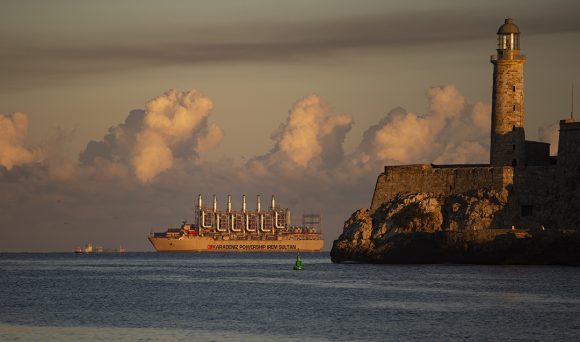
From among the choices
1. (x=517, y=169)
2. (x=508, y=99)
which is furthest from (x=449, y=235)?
(x=508, y=99)

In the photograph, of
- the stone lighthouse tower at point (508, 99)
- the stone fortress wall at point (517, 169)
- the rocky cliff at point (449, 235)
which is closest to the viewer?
the rocky cliff at point (449, 235)

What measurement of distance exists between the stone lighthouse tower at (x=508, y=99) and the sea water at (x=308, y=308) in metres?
15.3

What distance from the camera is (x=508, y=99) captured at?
93.7 m

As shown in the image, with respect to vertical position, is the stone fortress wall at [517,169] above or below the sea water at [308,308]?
above

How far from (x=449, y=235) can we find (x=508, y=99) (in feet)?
42.1

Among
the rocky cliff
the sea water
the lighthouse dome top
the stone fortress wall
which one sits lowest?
the sea water

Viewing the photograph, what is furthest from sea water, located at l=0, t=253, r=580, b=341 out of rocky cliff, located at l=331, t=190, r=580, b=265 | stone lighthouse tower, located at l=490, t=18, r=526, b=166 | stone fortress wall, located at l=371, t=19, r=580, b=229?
stone lighthouse tower, located at l=490, t=18, r=526, b=166

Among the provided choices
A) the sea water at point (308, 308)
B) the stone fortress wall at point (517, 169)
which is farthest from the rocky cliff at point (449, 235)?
the sea water at point (308, 308)

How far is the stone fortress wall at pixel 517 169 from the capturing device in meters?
89.4

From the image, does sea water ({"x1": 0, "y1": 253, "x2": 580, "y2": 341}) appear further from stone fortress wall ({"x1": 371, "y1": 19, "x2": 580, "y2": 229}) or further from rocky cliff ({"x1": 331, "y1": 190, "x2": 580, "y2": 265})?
stone fortress wall ({"x1": 371, "y1": 19, "x2": 580, "y2": 229})

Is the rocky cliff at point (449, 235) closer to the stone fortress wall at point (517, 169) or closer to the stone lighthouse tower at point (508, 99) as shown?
the stone fortress wall at point (517, 169)

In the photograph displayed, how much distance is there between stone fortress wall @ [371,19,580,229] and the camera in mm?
89438

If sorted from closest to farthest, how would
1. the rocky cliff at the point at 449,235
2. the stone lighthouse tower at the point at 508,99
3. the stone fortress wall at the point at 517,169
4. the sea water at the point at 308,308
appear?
the sea water at the point at 308,308 → the rocky cliff at the point at 449,235 → the stone fortress wall at the point at 517,169 → the stone lighthouse tower at the point at 508,99

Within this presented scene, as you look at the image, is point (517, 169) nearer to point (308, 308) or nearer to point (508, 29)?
point (508, 29)
